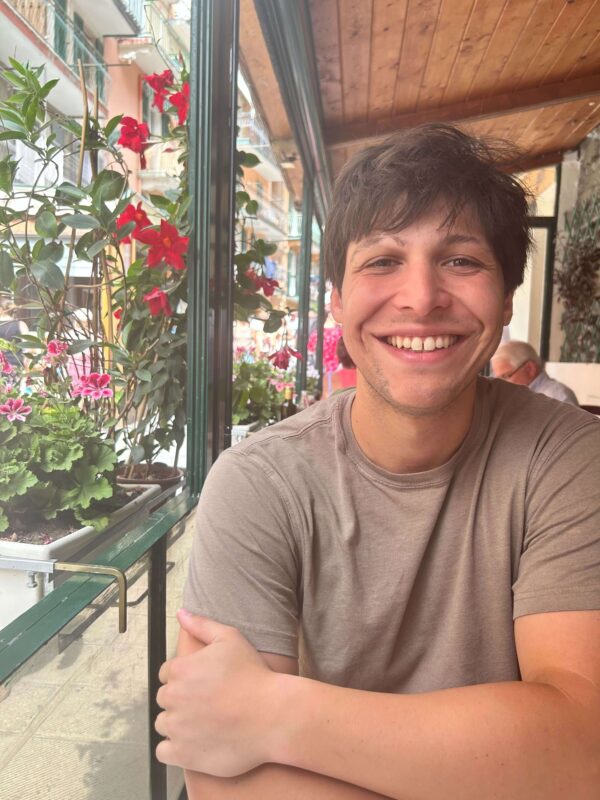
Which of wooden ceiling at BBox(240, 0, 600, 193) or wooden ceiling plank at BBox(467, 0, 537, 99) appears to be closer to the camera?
wooden ceiling at BBox(240, 0, 600, 193)

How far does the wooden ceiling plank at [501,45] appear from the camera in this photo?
3113 millimetres

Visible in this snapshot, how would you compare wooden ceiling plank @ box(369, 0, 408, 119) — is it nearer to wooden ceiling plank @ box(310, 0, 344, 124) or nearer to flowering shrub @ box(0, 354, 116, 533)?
wooden ceiling plank @ box(310, 0, 344, 124)

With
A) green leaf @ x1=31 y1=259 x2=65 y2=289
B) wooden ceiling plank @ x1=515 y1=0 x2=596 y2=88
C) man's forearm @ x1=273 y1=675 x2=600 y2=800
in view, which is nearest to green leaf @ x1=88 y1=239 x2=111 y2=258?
green leaf @ x1=31 y1=259 x2=65 y2=289

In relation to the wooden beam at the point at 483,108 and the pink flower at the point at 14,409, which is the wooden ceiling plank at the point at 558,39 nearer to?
the wooden beam at the point at 483,108

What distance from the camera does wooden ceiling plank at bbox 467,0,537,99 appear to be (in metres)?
3.11

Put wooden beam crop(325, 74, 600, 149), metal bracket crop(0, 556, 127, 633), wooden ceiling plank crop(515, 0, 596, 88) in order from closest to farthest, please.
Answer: metal bracket crop(0, 556, 127, 633), wooden ceiling plank crop(515, 0, 596, 88), wooden beam crop(325, 74, 600, 149)

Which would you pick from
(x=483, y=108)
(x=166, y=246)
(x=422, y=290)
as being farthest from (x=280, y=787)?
(x=483, y=108)

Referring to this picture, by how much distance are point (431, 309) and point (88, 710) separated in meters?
0.93

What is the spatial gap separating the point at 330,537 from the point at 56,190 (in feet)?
2.43

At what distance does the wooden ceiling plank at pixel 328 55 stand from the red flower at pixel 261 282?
1392mm

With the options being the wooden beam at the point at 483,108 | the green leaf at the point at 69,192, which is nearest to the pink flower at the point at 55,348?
the green leaf at the point at 69,192

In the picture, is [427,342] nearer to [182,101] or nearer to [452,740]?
[452,740]

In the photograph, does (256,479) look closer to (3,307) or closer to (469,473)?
(469,473)

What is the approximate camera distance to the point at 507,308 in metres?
1.08
